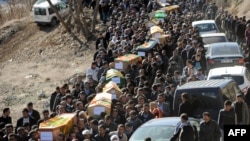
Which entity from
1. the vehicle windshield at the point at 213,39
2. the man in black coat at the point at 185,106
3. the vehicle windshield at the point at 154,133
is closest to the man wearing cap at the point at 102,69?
the vehicle windshield at the point at 213,39

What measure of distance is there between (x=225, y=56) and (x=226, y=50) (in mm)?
667

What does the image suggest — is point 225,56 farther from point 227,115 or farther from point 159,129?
point 159,129

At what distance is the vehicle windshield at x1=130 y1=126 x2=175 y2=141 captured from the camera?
46.7 feet

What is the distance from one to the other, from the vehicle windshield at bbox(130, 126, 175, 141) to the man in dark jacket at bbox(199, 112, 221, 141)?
23.8 inches

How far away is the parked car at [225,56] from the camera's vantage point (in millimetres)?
22312

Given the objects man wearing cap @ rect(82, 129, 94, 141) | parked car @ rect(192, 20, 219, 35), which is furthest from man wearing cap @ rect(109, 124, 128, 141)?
parked car @ rect(192, 20, 219, 35)

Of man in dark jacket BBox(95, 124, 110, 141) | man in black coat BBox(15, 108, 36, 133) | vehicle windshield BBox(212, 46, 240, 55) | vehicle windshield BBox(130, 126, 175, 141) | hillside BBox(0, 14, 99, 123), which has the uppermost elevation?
vehicle windshield BBox(212, 46, 240, 55)

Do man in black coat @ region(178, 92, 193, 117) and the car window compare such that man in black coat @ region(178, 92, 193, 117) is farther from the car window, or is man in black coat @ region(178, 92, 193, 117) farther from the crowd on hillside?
the car window

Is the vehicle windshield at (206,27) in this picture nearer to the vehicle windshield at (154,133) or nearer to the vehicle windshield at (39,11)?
the vehicle windshield at (154,133)

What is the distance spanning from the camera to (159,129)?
1454cm

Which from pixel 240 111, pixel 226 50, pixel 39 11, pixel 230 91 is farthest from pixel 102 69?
pixel 39 11

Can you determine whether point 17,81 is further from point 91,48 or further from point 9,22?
point 9,22

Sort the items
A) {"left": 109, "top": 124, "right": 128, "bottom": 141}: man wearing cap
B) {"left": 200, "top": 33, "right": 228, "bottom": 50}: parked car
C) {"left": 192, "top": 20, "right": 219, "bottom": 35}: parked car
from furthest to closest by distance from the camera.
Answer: {"left": 192, "top": 20, "right": 219, "bottom": 35}: parked car → {"left": 200, "top": 33, "right": 228, "bottom": 50}: parked car → {"left": 109, "top": 124, "right": 128, "bottom": 141}: man wearing cap

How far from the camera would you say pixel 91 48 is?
1511 inches
